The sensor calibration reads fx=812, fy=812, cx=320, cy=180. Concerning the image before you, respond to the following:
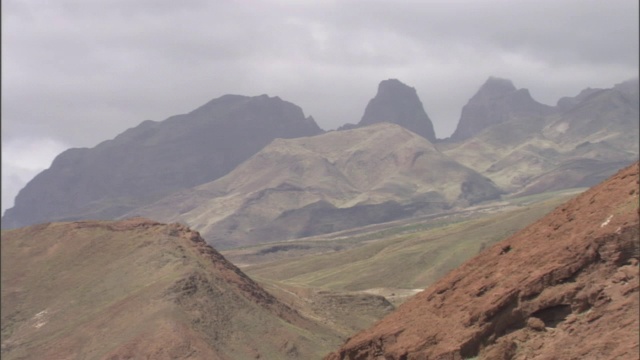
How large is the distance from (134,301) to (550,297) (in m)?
69.6

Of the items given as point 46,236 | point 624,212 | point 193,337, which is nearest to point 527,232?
point 624,212

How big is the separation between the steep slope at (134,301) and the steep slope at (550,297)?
4720cm

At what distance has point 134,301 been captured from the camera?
9494cm

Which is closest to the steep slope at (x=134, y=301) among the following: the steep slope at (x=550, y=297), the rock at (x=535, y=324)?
the steep slope at (x=550, y=297)

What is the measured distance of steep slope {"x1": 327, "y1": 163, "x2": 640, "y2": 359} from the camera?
30797mm

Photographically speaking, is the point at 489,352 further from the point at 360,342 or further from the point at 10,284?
the point at 10,284

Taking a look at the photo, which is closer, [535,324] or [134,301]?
[535,324]

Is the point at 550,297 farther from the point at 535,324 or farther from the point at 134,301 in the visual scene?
the point at 134,301

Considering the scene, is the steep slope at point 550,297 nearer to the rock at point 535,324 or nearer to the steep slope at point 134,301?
the rock at point 535,324

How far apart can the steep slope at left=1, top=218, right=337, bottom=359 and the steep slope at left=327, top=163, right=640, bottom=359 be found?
47199 mm

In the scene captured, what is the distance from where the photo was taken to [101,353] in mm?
85062

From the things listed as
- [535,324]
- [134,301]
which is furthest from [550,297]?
[134,301]

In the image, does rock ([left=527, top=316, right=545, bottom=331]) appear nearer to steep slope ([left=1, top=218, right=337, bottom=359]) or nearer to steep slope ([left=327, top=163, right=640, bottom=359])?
steep slope ([left=327, top=163, right=640, bottom=359])

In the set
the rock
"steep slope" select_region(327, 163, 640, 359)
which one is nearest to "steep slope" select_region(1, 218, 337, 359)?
"steep slope" select_region(327, 163, 640, 359)
